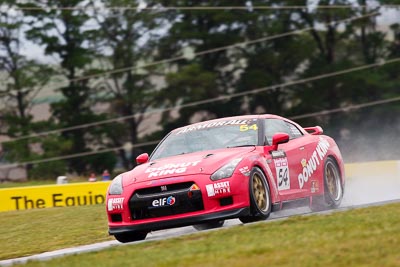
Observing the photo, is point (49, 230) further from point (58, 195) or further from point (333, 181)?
point (58, 195)

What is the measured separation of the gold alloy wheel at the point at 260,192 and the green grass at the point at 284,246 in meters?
0.79

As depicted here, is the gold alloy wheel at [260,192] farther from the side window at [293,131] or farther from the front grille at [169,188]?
the side window at [293,131]

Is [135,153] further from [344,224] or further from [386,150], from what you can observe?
[344,224]

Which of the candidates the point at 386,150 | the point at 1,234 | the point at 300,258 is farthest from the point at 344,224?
the point at 386,150

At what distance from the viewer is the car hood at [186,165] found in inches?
391

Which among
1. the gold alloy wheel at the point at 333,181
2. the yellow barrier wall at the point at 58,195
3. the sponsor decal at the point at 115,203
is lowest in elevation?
the yellow barrier wall at the point at 58,195

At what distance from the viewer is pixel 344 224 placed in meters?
8.41

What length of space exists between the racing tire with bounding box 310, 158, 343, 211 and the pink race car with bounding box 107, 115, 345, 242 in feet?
0.07

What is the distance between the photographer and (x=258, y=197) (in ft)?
33.4

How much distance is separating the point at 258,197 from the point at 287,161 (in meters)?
1.13

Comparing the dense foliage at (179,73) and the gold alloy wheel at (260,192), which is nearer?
the gold alloy wheel at (260,192)

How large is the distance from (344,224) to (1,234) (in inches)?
277

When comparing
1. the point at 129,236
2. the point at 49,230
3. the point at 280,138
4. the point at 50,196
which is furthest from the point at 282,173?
the point at 50,196

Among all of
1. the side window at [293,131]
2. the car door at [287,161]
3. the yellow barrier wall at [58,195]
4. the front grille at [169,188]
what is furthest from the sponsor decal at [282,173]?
the yellow barrier wall at [58,195]
